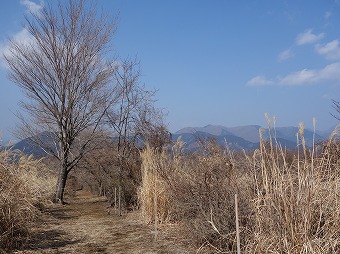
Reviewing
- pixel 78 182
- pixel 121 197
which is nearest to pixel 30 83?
pixel 121 197

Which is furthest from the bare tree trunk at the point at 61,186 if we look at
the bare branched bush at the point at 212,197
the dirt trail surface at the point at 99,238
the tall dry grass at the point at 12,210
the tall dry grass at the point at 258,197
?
the bare branched bush at the point at 212,197

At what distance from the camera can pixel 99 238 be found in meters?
6.09

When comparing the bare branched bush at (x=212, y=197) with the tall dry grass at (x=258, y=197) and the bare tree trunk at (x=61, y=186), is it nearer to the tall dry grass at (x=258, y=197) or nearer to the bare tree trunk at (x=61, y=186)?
the tall dry grass at (x=258, y=197)

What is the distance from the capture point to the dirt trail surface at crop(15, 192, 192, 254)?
17.1ft

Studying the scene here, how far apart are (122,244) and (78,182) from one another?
66.1 ft

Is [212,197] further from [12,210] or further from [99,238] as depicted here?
[12,210]

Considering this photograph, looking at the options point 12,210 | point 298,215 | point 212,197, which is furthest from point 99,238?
point 298,215

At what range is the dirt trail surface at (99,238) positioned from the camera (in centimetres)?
522

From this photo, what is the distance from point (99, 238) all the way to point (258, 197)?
11.6ft

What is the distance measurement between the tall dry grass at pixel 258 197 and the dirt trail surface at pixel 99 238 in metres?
0.49

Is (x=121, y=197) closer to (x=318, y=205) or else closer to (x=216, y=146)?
(x=216, y=146)

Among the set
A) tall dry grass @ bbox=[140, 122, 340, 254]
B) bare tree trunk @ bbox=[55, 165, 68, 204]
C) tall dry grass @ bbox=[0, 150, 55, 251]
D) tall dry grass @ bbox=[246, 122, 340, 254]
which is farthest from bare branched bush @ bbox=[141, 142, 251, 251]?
bare tree trunk @ bbox=[55, 165, 68, 204]

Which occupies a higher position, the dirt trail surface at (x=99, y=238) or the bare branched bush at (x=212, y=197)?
the bare branched bush at (x=212, y=197)

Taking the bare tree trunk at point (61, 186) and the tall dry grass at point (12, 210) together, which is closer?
the tall dry grass at point (12, 210)
